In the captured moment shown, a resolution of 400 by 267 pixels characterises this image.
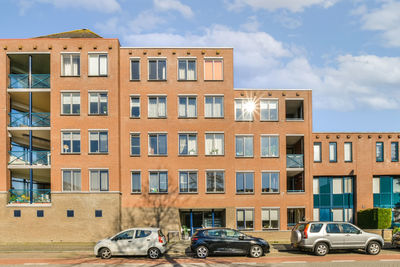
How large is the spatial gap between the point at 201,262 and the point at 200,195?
10471mm

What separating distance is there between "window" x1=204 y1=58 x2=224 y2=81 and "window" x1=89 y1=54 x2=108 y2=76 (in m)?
7.52

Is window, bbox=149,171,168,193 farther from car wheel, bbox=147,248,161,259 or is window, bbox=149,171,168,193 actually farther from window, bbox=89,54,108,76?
car wheel, bbox=147,248,161,259

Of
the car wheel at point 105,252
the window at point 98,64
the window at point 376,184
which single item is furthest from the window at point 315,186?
the car wheel at point 105,252

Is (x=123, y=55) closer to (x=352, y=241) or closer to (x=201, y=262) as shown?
(x=201, y=262)

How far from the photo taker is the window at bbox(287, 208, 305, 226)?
3198cm

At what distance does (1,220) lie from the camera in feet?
95.0

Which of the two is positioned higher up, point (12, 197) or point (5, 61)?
point (5, 61)

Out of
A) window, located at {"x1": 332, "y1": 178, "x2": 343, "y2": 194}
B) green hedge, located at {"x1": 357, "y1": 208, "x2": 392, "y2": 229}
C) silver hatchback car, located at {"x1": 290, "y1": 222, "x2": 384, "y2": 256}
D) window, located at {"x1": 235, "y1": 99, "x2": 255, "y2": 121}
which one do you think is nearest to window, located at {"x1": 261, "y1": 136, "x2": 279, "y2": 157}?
window, located at {"x1": 235, "y1": 99, "x2": 255, "y2": 121}

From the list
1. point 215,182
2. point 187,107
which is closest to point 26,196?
point 187,107

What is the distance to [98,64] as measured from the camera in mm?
30594

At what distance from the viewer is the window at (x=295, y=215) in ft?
105

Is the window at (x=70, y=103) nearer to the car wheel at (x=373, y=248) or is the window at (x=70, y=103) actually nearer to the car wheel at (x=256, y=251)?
the car wheel at (x=256, y=251)

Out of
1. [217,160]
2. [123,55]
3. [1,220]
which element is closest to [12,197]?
[1,220]

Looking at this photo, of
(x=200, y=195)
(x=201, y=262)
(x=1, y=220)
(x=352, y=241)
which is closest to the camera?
(x=201, y=262)
